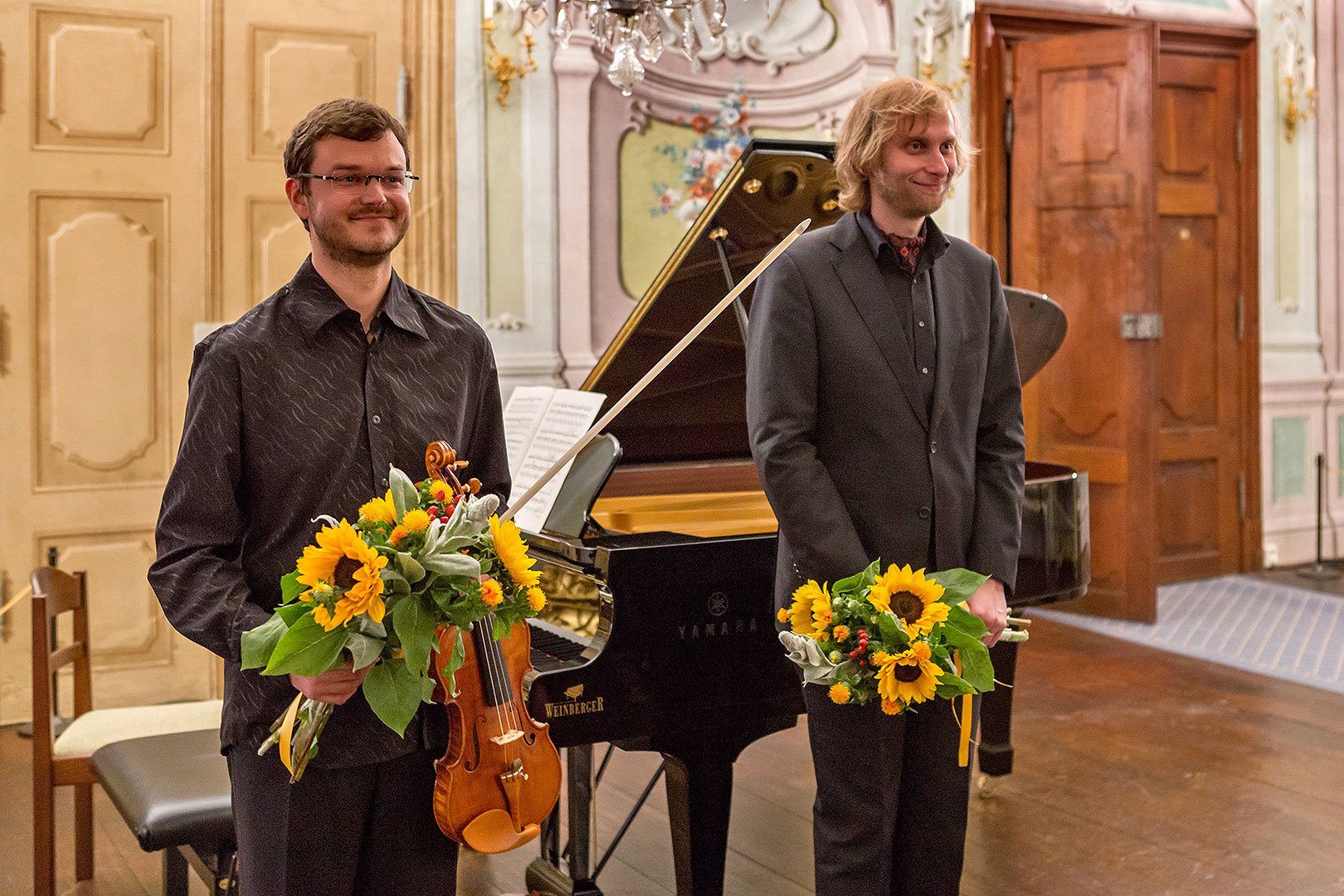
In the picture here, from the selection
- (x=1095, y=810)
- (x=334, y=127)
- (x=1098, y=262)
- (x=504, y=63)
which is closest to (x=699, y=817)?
(x=334, y=127)

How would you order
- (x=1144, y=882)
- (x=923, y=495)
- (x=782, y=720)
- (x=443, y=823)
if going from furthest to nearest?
(x=1144, y=882) → (x=782, y=720) → (x=923, y=495) → (x=443, y=823)

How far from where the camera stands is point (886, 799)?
6.58 feet

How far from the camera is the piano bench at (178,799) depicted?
2.28 m

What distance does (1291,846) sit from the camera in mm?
3230

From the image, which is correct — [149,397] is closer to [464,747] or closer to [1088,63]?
[464,747]

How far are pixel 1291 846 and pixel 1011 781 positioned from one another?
0.78 meters

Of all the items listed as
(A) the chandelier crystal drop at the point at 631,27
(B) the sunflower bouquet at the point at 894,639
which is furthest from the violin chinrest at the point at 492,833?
(A) the chandelier crystal drop at the point at 631,27

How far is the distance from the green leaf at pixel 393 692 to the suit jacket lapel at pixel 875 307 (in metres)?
0.97

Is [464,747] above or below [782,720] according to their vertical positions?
above

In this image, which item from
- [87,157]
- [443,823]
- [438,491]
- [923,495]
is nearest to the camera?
[438,491]

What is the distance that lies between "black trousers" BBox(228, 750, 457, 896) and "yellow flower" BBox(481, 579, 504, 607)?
0.32 meters

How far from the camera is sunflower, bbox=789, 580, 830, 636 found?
1.76 meters

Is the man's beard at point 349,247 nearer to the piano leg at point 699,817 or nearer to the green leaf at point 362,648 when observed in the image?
the green leaf at point 362,648

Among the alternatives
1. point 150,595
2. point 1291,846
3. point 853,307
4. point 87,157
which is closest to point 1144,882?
point 1291,846
